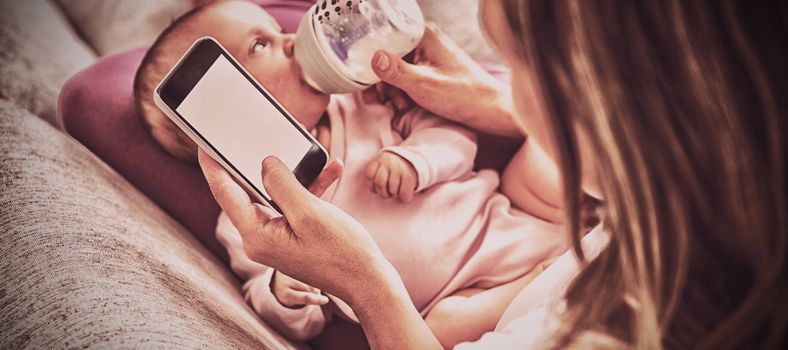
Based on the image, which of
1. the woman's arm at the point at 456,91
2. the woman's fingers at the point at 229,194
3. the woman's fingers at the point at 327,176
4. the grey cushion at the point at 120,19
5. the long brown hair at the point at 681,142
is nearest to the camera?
the long brown hair at the point at 681,142

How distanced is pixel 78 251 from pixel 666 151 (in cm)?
53

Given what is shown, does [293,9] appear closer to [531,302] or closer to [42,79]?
[42,79]

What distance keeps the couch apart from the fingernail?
1.12 ft

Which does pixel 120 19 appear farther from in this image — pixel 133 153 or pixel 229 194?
pixel 229 194

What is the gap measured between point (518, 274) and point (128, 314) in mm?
486

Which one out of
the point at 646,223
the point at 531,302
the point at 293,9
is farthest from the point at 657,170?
the point at 293,9

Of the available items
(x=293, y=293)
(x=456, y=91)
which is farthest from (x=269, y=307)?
(x=456, y=91)

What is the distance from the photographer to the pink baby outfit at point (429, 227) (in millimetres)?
709

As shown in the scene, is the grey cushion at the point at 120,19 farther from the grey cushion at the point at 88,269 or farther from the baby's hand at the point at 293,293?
the baby's hand at the point at 293,293

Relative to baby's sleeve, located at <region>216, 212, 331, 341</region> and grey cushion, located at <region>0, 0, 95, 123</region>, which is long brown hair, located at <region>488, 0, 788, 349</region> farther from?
grey cushion, located at <region>0, 0, 95, 123</region>

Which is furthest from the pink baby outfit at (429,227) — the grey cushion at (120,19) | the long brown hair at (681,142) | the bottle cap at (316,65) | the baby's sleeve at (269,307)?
the grey cushion at (120,19)

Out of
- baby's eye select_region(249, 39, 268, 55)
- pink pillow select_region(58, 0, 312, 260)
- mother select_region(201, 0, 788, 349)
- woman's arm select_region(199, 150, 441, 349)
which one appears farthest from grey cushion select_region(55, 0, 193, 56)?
mother select_region(201, 0, 788, 349)

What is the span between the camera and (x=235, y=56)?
0.73 m

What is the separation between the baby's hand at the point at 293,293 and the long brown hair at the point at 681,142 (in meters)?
0.33
